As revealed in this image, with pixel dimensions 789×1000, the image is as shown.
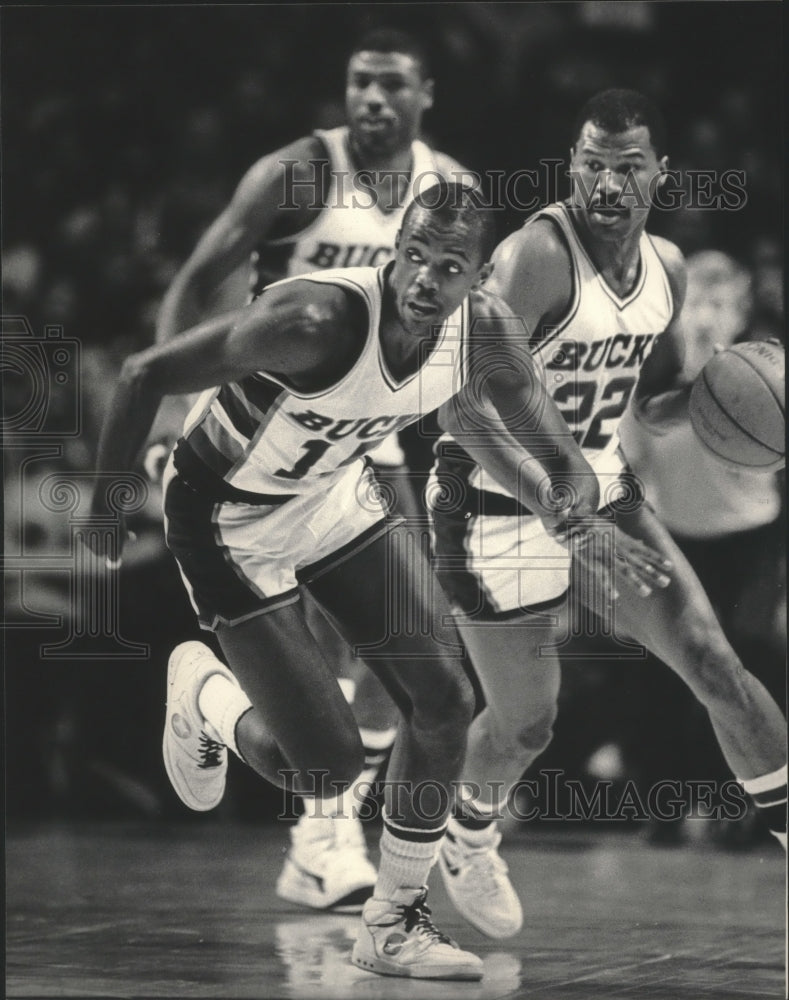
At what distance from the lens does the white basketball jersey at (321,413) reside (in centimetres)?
333

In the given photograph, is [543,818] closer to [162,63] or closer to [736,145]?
[736,145]

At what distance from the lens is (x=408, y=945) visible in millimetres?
3494

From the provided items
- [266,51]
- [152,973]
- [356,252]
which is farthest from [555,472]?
[152,973]

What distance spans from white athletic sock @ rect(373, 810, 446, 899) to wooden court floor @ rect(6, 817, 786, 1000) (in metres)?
0.13

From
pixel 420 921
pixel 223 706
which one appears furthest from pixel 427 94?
pixel 420 921

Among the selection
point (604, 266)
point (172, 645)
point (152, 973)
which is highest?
A: point (604, 266)

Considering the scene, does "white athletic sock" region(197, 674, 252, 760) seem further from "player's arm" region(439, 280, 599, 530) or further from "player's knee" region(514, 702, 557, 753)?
"player's arm" region(439, 280, 599, 530)

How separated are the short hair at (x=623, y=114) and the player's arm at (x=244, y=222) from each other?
73cm

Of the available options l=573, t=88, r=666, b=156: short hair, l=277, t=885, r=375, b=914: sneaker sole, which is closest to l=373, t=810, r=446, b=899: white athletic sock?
l=277, t=885, r=375, b=914: sneaker sole

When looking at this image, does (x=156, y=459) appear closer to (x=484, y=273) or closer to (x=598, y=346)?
(x=484, y=273)

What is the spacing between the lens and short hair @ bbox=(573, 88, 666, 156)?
3.64 m

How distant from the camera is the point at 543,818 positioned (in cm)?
374

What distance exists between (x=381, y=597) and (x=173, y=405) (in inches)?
29.0

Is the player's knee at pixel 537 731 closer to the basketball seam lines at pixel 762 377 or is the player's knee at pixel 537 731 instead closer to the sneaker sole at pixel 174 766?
the sneaker sole at pixel 174 766
